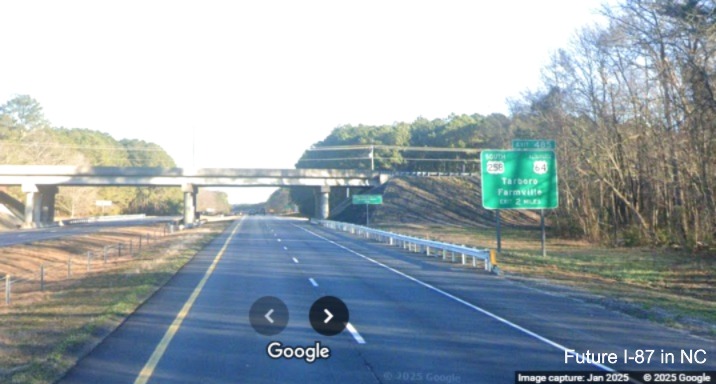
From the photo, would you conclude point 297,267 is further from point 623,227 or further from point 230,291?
point 623,227

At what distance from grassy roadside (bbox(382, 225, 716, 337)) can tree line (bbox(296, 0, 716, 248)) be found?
4328 mm

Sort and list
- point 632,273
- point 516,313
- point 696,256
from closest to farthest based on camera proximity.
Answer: point 516,313 < point 632,273 < point 696,256

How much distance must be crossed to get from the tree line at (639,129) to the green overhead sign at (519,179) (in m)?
6.23

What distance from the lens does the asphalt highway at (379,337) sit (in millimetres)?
10211

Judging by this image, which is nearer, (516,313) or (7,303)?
(516,313)

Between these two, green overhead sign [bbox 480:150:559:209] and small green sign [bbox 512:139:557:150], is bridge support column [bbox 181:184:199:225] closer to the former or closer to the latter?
green overhead sign [bbox 480:150:559:209]

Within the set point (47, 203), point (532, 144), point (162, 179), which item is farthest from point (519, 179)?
point (47, 203)

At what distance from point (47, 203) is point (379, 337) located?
86.7 m

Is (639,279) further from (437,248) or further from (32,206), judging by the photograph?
(32,206)

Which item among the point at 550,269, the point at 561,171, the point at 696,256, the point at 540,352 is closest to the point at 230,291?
the point at 540,352

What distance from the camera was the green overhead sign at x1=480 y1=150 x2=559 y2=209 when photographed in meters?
33.1

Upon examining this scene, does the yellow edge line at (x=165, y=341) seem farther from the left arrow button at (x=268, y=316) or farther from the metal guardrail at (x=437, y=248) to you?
the metal guardrail at (x=437, y=248)

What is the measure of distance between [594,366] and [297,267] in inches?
732

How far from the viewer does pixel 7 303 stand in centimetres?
2014
